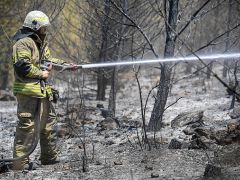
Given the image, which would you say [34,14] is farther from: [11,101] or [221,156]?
[11,101]

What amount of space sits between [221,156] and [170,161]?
566mm

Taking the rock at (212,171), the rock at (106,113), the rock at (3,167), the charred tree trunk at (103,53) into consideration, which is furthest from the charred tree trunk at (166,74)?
the rock at (106,113)

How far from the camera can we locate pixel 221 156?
492 cm

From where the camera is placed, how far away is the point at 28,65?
5172mm

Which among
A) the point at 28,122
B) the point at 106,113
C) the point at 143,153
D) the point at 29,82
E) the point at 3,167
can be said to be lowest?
the point at 3,167

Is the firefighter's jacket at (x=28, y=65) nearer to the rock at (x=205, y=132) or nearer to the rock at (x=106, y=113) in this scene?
the rock at (x=205, y=132)

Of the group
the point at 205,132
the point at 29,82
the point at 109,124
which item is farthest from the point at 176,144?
the point at 109,124

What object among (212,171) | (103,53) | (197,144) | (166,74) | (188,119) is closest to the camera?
(212,171)

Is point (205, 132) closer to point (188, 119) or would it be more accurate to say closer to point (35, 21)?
point (188, 119)

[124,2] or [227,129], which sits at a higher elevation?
[124,2]

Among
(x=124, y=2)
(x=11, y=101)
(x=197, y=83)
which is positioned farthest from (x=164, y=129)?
(x=197, y=83)

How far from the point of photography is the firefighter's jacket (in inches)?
204

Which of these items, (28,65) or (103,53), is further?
(103,53)

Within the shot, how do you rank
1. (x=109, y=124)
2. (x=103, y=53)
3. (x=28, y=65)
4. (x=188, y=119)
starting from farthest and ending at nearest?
1. (x=103, y=53)
2. (x=109, y=124)
3. (x=188, y=119)
4. (x=28, y=65)
